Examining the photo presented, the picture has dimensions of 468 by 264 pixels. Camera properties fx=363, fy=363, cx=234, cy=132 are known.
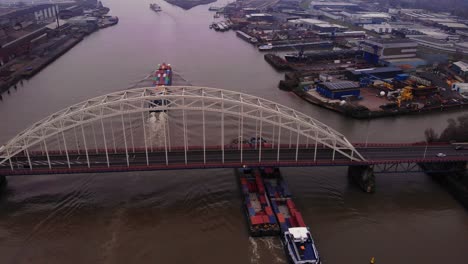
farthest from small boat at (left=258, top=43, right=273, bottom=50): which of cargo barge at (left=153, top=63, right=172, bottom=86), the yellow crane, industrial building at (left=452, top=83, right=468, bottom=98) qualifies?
industrial building at (left=452, top=83, right=468, bottom=98)

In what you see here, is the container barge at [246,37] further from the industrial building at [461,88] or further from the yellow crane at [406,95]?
the industrial building at [461,88]

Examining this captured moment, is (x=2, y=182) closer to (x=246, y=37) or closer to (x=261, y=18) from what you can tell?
(x=246, y=37)

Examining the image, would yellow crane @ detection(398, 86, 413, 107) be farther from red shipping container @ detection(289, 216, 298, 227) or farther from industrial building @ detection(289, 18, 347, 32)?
industrial building @ detection(289, 18, 347, 32)

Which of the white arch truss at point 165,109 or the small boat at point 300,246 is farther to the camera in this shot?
the white arch truss at point 165,109

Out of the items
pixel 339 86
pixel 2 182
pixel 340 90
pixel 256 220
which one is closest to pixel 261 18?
pixel 339 86

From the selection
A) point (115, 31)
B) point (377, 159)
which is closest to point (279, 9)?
point (115, 31)

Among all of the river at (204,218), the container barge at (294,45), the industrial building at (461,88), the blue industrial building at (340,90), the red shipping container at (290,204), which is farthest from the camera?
the container barge at (294,45)

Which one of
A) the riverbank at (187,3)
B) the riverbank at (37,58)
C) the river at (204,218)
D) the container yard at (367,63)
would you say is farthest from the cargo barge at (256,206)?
the riverbank at (187,3)

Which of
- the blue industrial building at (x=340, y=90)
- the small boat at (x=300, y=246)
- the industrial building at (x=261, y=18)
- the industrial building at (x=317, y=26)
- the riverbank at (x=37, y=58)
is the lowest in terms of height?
the small boat at (x=300, y=246)

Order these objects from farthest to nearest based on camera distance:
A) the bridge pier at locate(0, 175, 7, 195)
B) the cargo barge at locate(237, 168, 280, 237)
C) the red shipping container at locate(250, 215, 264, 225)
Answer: the bridge pier at locate(0, 175, 7, 195), the red shipping container at locate(250, 215, 264, 225), the cargo barge at locate(237, 168, 280, 237)
